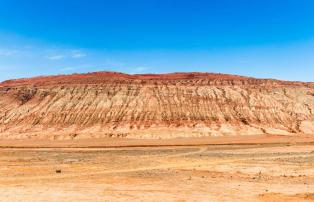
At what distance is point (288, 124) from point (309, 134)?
8.79 meters

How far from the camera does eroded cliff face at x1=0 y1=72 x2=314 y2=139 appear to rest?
3295 inches

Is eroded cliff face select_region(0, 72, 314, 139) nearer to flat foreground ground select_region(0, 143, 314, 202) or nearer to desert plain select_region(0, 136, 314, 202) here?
flat foreground ground select_region(0, 143, 314, 202)

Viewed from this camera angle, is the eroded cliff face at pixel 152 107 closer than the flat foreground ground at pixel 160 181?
No

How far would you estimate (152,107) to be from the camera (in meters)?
94.8

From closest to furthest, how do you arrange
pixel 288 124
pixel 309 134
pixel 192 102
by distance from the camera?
pixel 309 134 < pixel 288 124 < pixel 192 102

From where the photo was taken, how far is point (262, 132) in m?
82.5

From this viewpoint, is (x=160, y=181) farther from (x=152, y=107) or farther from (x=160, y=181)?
(x=152, y=107)

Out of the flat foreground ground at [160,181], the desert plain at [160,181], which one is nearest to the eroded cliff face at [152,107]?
the flat foreground ground at [160,181]

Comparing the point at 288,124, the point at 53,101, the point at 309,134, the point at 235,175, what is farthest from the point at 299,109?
the point at 235,175

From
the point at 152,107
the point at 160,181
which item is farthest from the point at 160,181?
the point at 152,107

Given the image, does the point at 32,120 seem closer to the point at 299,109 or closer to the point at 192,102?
the point at 192,102

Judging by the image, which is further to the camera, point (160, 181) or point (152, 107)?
point (152, 107)

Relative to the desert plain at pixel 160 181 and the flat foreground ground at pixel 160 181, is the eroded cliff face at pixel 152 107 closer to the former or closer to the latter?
the flat foreground ground at pixel 160 181

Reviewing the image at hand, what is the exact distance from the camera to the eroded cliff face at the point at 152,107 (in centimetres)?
8369
